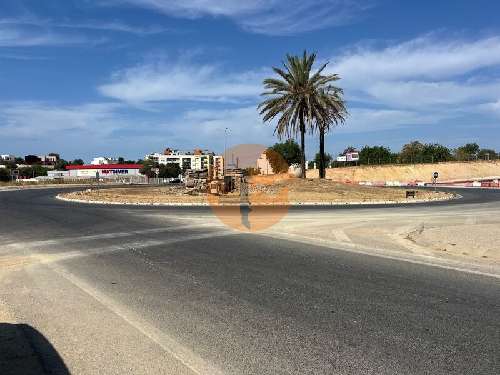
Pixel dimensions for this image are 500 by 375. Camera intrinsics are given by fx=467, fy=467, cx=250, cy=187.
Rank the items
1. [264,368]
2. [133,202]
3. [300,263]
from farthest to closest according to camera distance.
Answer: [133,202], [300,263], [264,368]

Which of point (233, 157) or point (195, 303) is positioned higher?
point (233, 157)

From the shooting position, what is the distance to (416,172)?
88000 mm

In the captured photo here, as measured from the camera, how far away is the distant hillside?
278ft

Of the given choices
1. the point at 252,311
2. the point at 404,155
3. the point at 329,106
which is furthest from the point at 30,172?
the point at 252,311

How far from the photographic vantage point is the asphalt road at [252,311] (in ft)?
15.2

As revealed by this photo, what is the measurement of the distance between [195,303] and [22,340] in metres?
2.28

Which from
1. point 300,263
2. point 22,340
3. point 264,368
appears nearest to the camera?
point 264,368

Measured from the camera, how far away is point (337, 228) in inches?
641

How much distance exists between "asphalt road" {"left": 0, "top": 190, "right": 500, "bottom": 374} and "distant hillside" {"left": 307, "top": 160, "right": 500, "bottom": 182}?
74541mm

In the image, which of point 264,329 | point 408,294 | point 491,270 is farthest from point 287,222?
point 264,329

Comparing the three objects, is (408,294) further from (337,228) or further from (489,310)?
(337,228)

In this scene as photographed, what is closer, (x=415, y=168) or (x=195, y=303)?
(x=195, y=303)

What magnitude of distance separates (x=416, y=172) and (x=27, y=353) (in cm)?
8982

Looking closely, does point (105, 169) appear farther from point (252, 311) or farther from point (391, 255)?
point (252, 311)
